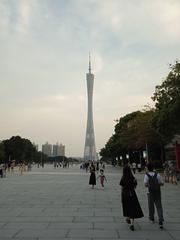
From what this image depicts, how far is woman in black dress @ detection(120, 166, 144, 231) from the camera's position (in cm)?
1165

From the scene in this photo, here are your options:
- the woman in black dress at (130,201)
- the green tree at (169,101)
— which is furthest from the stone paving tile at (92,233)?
the green tree at (169,101)

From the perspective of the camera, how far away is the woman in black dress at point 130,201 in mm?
11648

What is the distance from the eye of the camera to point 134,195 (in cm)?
1189

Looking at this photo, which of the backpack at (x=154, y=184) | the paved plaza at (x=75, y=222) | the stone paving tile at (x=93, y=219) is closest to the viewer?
the paved plaza at (x=75, y=222)

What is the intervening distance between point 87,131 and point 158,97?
121 m

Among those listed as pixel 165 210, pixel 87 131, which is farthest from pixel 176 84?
pixel 87 131

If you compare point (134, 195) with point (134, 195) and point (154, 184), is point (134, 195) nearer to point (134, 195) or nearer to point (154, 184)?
point (134, 195)

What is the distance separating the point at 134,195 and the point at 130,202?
236 mm

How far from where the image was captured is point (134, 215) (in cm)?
1161

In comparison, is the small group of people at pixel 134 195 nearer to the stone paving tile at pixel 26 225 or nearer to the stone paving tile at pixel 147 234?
the stone paving tile at pixel 147 234

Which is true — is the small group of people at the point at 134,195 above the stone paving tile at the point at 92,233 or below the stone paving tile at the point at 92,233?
above

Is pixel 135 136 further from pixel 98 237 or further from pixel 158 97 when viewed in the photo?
pixel 98 237

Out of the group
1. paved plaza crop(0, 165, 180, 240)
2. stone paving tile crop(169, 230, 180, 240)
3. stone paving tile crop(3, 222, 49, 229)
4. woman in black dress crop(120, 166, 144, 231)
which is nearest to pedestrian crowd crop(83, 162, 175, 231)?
woman in black dress crop(120, 166, 144, 231)

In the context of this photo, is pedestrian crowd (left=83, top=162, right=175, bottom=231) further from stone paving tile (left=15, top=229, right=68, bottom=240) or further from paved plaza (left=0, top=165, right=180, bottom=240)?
stone paving tile (left=15, top=229, right=68, bottom=240)
